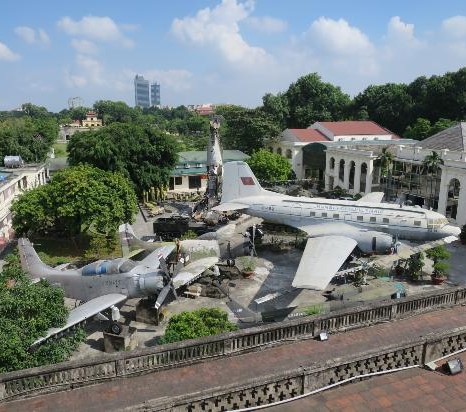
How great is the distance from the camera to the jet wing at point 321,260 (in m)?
23.4

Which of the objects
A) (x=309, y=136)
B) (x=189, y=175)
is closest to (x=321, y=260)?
(x=189, y=175)

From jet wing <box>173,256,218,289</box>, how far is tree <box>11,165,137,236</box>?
339 inches

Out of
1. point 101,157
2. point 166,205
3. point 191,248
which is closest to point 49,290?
point 191,248

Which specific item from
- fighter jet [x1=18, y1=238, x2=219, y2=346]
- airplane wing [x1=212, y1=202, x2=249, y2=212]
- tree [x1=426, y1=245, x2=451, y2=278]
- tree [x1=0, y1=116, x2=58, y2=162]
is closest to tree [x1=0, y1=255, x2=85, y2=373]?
fighter jet [x1=18, y1=238, x2=219, y2=346]

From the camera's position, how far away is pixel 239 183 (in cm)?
3466

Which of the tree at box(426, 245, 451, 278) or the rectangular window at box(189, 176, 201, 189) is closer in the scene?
the tree at box(426, 245, 451, 278)

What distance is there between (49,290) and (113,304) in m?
4.58

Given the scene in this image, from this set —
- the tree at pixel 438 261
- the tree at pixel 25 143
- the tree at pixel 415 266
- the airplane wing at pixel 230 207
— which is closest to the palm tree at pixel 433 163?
the tree at pixel 438 261

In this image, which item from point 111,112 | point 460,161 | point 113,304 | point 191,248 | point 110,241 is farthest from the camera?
point 111,112

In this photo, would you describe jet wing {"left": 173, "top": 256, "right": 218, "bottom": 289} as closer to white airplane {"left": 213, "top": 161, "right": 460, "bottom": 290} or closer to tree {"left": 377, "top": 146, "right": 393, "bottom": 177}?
white airplane {"left": 213, "top": 161, "right": 460, "bottom": 290}

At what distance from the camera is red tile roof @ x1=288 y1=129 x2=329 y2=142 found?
207 ft

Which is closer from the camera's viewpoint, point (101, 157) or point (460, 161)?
point (460, 161)

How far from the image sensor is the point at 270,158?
178 ft

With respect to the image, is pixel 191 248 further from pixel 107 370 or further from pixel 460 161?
pixel 460 161
